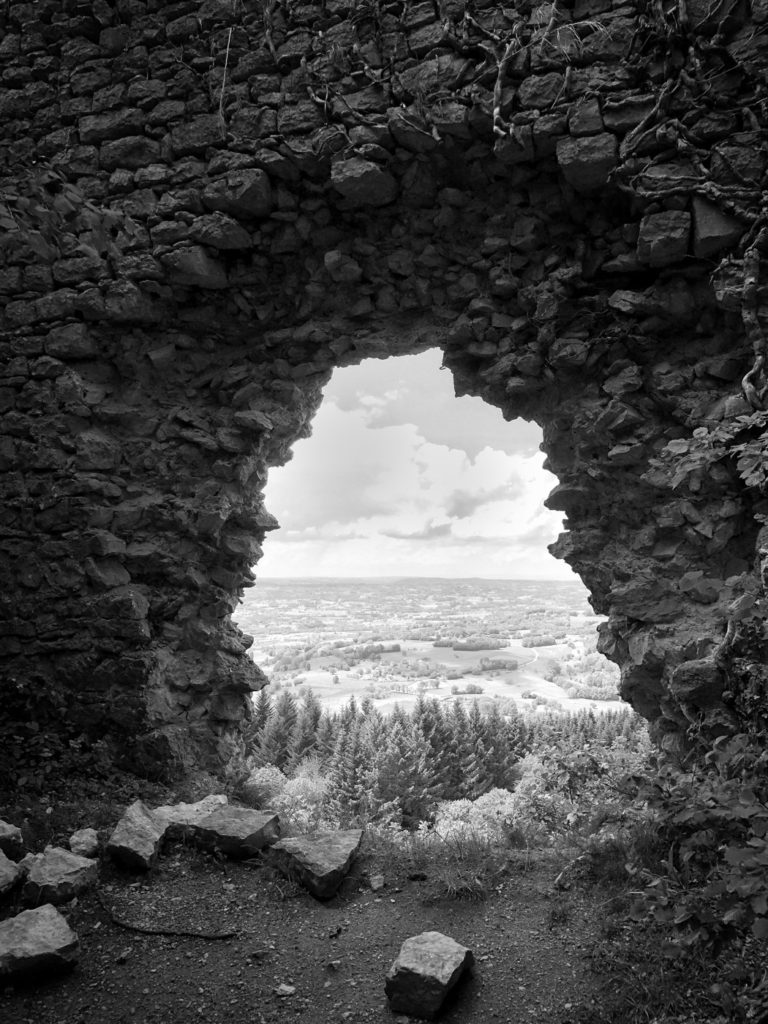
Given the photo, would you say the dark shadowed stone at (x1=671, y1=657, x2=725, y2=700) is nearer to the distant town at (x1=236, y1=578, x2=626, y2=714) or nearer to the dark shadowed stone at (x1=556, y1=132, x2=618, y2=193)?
the dark shadowed stone at (x1=556, y1=132, x2=618, y2=193)

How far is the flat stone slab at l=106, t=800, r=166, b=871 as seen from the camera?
127 inches

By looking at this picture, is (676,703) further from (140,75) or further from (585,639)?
(585,639)

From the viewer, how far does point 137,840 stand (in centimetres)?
329

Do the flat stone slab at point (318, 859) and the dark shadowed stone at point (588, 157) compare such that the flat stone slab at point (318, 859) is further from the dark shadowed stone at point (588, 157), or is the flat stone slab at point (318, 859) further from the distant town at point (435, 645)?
the distant town at point (435, 645)

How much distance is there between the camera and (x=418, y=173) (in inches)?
171

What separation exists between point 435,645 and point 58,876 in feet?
62.9

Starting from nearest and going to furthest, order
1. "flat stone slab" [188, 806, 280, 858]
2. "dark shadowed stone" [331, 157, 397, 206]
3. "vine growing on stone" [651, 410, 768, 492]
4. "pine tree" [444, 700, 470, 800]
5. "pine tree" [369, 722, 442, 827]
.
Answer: "vine growing on stone" [651, 410, 768, 492] → "flat stone slab" [188, 806, 280, 858] → "dark shadowed stone" [331, 157, 397, 206] → "pine tree" [369, 722, 442, 827] → "pine tree" [444, 700, 470, 800]

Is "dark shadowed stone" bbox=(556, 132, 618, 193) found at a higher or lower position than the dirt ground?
higher

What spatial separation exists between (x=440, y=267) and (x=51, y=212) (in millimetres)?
3233

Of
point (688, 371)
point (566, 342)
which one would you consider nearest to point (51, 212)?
point (566, 342)

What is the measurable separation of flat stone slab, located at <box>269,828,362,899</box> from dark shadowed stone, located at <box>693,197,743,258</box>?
4264 mm

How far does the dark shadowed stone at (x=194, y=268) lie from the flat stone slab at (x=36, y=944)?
166 inches

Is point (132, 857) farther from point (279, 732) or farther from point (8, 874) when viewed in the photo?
point (279, 732)

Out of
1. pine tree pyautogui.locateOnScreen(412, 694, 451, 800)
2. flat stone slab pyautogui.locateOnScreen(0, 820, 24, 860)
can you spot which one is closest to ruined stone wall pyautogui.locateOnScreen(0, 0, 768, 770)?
flat stone slab pyautogui.locateOnScreen(0, 820, 24, 860)
